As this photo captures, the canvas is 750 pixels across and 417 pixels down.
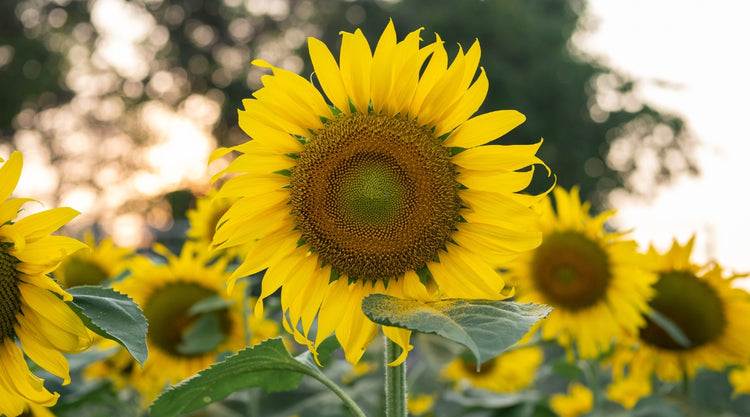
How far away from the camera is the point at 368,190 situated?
1245 mm

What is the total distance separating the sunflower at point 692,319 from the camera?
2.34m

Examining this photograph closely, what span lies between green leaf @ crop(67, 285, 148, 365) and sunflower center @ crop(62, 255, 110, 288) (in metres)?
1.67

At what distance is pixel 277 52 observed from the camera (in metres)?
20.6

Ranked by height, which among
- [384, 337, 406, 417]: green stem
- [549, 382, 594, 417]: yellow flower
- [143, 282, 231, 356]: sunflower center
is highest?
[384, 337, 406, 417]: green stem

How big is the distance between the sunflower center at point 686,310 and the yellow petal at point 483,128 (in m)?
1.45

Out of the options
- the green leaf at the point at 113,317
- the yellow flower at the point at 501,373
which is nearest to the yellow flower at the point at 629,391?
the yellow flower at the point at 501,373

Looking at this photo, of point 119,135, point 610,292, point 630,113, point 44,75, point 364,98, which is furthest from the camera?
point 630,113

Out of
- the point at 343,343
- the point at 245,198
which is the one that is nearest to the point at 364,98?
the point at 245,198

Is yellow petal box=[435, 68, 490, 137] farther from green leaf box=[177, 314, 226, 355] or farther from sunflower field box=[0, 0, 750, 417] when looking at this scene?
green leaf box=[177, 314, 226, 355]

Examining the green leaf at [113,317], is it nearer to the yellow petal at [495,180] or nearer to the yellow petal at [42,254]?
the yellow petal at [42,254]

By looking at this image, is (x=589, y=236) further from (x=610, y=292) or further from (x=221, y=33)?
(x=221, y=33)

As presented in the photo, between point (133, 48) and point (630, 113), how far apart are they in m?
14.3

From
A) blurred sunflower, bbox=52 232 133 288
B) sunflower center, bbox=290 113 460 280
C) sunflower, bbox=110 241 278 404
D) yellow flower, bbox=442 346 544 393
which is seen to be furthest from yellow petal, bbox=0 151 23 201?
yellow flower, bbox=442 346 544 393

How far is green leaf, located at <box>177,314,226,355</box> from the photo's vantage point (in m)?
2.19
